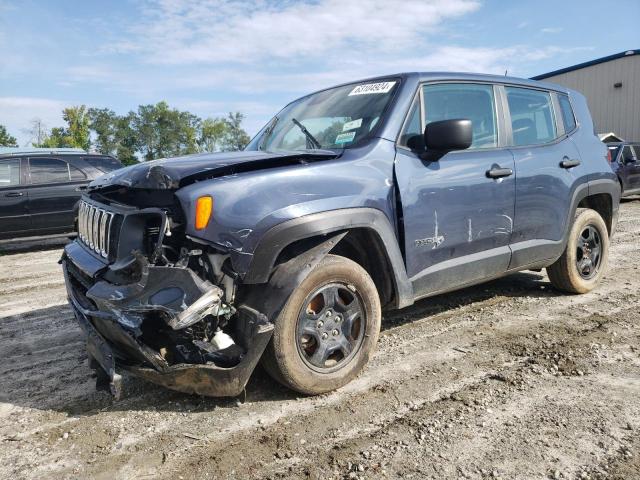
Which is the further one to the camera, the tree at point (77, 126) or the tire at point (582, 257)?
the tree at point (77, 126)

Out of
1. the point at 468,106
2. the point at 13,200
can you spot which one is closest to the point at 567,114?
the point at 468,106

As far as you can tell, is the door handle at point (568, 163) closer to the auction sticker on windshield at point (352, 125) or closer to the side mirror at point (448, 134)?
the side mirror at point (448, 134)

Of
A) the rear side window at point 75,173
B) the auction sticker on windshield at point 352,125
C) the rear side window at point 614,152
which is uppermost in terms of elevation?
the rear side window at point 614,152

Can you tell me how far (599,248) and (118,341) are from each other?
4.52 m

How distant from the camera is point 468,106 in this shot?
12.4 feet

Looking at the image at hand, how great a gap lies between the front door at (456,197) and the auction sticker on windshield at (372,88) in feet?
0.76

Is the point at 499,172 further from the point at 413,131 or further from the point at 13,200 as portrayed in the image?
the point at 13,200

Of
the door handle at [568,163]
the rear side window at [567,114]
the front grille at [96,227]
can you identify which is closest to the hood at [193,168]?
the front grille at [96,227]

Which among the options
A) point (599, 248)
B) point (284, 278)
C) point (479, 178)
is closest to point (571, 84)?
point (599, 248)

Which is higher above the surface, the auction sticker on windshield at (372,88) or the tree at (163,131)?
the tree at (163,131)

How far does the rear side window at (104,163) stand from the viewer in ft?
29.9

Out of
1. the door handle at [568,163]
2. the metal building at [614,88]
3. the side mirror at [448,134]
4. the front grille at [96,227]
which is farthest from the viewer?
the metal building at [614,88]

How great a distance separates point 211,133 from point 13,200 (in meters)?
74.0

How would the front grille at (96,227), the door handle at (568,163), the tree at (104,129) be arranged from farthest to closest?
the tree at (104,129), the door handle at (568,163), the front grille at (96,227)
